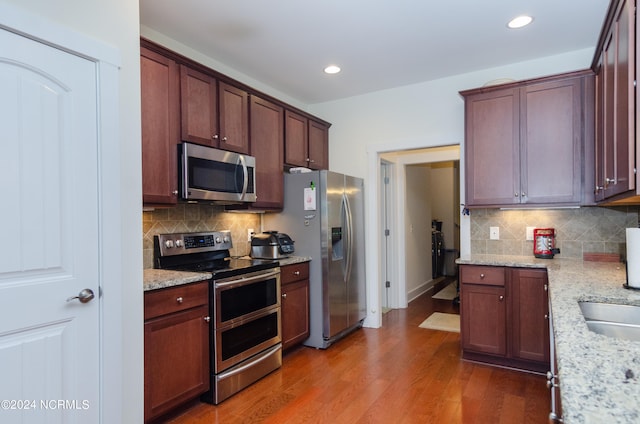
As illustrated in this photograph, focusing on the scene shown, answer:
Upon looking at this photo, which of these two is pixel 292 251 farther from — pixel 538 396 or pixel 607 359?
pixel 607 359

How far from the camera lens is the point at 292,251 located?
Result: 3527 mm

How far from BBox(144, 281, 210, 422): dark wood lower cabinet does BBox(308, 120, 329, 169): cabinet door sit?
6.90 feet

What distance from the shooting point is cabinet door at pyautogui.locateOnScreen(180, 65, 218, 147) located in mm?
2611

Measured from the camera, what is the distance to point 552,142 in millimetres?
3000

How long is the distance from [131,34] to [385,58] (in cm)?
209

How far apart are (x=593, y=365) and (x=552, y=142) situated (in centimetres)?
260

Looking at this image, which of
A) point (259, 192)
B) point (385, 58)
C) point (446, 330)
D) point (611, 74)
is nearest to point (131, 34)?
point (259, 192)

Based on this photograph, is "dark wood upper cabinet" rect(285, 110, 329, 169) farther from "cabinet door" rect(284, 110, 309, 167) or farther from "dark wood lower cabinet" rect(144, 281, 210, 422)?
"dark wood lower cabinet" rect(144, 281, 210, 422)

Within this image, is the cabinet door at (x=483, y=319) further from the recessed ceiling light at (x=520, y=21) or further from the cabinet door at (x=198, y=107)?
the cabinet door at (x=198, y=107)

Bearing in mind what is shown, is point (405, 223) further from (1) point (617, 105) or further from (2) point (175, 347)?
(2) point (175, 347)

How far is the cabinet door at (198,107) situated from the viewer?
8.57 feet

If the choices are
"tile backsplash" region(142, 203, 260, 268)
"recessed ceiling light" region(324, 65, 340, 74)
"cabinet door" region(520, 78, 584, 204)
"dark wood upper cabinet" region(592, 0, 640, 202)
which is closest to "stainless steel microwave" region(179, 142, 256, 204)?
"tile backsplash" region(142, 203, 260, 268)

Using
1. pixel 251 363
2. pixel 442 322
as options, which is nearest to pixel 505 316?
pixel 442 322

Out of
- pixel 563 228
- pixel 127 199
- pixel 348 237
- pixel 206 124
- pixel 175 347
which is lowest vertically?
pixel 175 347
